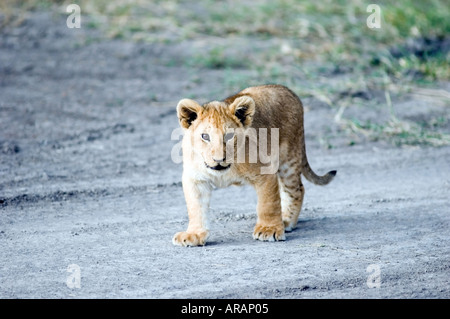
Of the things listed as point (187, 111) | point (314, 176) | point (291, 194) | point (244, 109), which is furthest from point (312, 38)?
point (187, 111)

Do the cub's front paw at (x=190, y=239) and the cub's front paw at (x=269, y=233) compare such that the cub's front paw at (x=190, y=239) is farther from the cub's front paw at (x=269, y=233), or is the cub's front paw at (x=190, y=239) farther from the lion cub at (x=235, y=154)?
the cub's front paw at (x=269, y=233)

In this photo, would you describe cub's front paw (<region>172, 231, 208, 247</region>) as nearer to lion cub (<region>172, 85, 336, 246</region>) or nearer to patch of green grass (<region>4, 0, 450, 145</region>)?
lion cub (<region>172, 85, 336, 246</region>)

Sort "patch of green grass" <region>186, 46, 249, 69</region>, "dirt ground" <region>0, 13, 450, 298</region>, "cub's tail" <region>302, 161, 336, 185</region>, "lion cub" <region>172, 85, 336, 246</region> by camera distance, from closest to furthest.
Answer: "dirt ground" <region>0, 13, 450, 298</region>, "lion cub" <region>172, 85, 336, 246</region>, "cub's tail" <region>302, 161, 336, 185</region>, "patch of green grass" <region>186, 46, 249, 69</region>

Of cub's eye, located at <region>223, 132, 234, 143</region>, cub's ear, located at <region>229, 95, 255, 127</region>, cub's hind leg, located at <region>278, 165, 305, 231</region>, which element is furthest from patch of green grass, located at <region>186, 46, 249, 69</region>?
cub's eye, located at <region>223, 132, 234, 143</region>

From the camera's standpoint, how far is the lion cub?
568cm

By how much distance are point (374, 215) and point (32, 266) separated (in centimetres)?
312

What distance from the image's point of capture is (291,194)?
654cm

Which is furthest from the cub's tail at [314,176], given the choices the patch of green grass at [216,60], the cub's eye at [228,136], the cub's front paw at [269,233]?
the patch of green grass at [216,60]

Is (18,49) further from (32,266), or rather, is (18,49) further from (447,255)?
(447,255)

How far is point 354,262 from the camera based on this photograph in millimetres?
5605

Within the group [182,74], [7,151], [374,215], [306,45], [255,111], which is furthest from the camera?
[306,45]

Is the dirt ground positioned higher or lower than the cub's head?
lower

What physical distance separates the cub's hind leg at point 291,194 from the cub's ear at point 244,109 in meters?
0.79

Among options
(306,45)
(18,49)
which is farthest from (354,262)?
(18,49)
